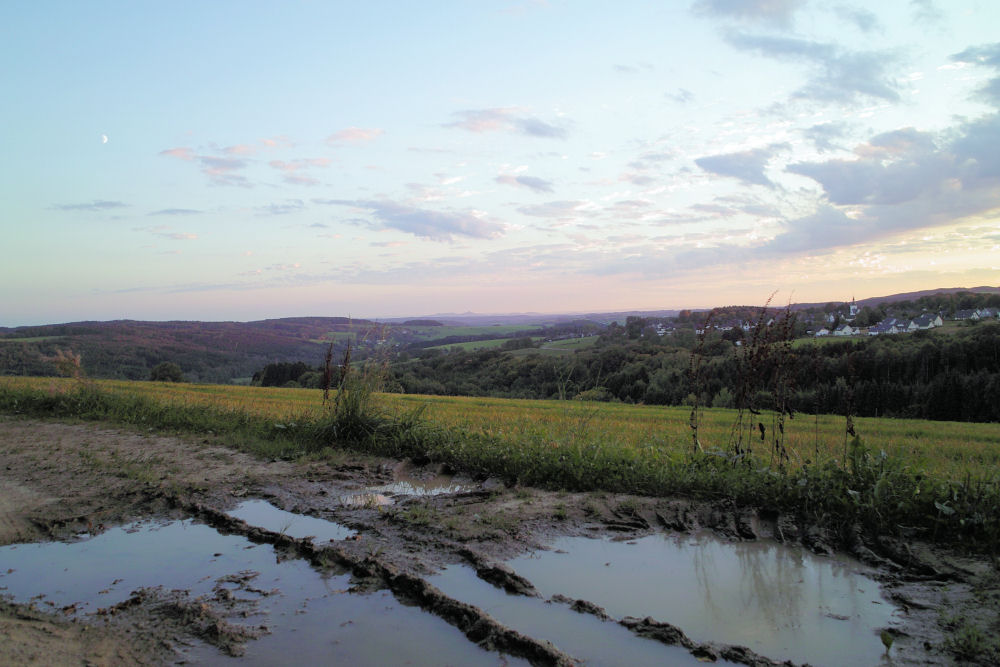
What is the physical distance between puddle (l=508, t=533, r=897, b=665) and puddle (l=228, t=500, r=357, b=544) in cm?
155

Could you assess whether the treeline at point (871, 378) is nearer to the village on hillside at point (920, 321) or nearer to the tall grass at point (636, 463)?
the village on hillside at point (920, 321)

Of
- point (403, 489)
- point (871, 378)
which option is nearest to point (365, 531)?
point (403, 489)

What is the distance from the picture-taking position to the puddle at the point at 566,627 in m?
2.89

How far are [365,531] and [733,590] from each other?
9.16ft

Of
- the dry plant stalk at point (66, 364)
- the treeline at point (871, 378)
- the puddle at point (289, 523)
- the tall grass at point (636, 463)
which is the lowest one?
the treeline at point (871, 378)

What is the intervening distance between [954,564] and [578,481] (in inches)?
121

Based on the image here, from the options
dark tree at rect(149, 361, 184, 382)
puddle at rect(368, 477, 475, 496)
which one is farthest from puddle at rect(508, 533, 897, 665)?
dark tree at rect(149, 361, 184, 382)

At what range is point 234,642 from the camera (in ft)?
9.74

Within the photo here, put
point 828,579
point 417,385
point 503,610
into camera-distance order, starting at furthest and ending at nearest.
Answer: point 417,385 < point 828,579 < point 503,610

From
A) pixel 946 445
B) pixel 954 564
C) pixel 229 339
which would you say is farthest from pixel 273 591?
pixel 229 339

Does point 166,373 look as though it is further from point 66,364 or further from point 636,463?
point 636,463

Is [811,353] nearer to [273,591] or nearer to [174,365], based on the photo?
[273,591]

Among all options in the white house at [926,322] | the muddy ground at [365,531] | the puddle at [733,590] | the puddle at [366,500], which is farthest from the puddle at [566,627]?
the white house at [926,322]

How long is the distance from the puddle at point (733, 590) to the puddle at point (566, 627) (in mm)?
231
